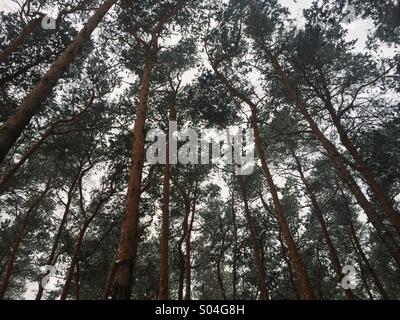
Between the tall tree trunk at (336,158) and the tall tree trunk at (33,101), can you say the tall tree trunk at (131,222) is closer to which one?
the tall tree trunk at (33,101)

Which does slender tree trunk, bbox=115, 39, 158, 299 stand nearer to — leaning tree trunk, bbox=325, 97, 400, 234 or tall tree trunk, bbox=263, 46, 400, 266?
tall tree trunk, bbox=263, 46, 400, 266

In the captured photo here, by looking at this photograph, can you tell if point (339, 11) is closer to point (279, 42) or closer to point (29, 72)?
point (279, 42)

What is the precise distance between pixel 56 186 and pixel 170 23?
1169 cm

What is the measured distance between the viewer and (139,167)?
24.6 ft

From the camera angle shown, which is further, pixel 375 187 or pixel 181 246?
pixel 181 246

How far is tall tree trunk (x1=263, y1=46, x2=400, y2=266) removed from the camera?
384 inches

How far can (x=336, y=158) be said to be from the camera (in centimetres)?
1016

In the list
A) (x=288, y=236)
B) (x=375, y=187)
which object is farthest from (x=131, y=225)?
(x=375, y=187)

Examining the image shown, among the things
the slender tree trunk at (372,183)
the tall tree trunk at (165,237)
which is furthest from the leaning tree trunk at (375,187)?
the tall tree trunk at (165,237)

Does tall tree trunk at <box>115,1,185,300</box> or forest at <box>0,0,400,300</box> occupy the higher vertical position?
forest at <box>0,0,400,300</box>

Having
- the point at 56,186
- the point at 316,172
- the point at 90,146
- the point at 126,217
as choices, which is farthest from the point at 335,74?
the point at 56,186

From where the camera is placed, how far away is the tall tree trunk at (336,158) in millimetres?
9766

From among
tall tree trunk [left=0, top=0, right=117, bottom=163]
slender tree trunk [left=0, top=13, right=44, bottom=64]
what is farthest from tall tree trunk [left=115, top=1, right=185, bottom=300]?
slender tree trunk [left=0, top=13, right=44, bottom=64]

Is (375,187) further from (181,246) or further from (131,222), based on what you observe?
(181,246)
